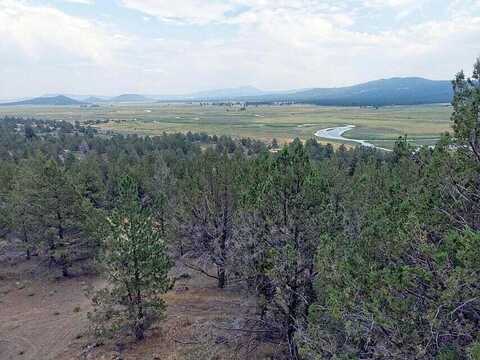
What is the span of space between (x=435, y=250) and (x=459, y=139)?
252cm

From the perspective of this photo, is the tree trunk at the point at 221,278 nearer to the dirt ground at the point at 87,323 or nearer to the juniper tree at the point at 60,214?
the dirt ground at the point at 87,323

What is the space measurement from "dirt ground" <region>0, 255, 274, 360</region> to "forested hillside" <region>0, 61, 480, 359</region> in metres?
0.93

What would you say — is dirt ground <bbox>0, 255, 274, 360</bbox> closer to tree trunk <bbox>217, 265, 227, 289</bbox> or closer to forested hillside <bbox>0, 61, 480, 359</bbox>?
tree trunk <bbox>217, 265, 227, 289</bbox>

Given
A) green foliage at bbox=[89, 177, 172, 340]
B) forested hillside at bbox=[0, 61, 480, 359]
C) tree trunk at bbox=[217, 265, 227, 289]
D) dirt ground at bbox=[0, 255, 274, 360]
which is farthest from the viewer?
tree trunk at bbox=[217, 265, 227, 289]

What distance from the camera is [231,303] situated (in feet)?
75.3

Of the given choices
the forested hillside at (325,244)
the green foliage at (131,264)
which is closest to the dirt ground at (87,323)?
the forested hillside at (325,244)

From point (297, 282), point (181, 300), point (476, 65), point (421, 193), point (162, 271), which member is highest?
point (476, 65)

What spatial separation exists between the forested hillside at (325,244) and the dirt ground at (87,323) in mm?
927

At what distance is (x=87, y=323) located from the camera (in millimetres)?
22500

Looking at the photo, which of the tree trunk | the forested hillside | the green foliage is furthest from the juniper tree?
the green foliage

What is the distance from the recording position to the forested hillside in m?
8.58

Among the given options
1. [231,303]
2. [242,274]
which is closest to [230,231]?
[231,303]

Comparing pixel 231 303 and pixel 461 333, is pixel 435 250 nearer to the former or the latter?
pixel 461 333

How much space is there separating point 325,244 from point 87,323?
16631mm
